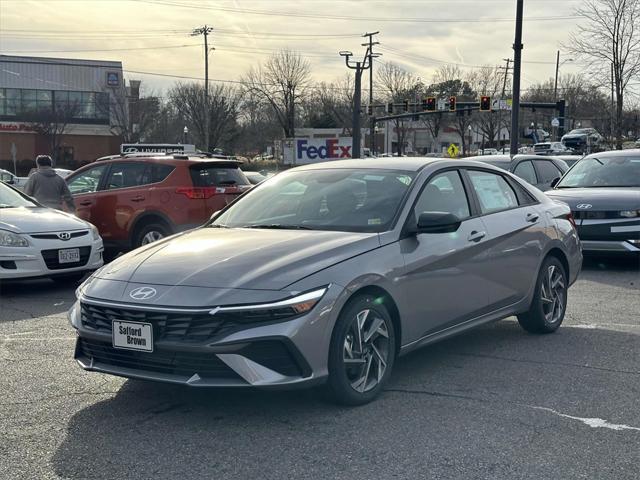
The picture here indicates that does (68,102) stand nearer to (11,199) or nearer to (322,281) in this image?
(11,199)

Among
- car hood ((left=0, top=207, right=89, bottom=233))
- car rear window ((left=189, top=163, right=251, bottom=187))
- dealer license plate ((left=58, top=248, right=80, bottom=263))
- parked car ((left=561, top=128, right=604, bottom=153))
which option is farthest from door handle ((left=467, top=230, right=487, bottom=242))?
parked car ((left=561, top=128, right=604, bottom=153))

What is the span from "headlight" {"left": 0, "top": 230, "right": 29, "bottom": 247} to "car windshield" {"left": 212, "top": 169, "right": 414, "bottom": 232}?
157 inches

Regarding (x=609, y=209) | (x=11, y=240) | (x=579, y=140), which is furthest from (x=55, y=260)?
(x=579, y=140)

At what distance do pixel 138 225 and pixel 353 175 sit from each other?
6.46 m

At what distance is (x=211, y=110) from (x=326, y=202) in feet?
213

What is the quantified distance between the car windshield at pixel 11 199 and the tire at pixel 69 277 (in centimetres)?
107

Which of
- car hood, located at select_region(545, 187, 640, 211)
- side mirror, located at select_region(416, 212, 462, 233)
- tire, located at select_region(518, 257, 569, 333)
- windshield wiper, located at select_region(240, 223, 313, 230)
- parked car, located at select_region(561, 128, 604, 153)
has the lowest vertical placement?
tire, located at select_region(518, 257, 569, 333)

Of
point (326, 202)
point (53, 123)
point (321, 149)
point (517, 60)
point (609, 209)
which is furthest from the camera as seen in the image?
point (53, 123)

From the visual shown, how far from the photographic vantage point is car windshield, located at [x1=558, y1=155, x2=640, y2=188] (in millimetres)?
11953

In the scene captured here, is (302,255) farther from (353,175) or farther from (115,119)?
(115,119)

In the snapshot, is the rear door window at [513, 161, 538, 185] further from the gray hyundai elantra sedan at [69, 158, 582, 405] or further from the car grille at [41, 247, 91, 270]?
the car grille at [41, 247, 91, 270]

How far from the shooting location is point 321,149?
35.7 m

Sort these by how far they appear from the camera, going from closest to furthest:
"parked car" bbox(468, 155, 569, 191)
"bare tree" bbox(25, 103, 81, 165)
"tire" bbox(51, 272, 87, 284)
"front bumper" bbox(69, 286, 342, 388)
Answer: "front bumper" bbox(69, 286, 342, 388)
"tire" bbox(51, 272, 87, 284)
"parked car" bbox(468, 155, 569, 191)
"bare tree" bbox(25, 103, 81, 165)

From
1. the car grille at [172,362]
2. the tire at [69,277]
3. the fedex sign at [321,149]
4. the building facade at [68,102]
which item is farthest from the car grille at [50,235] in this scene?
the building facade at [68,102]
